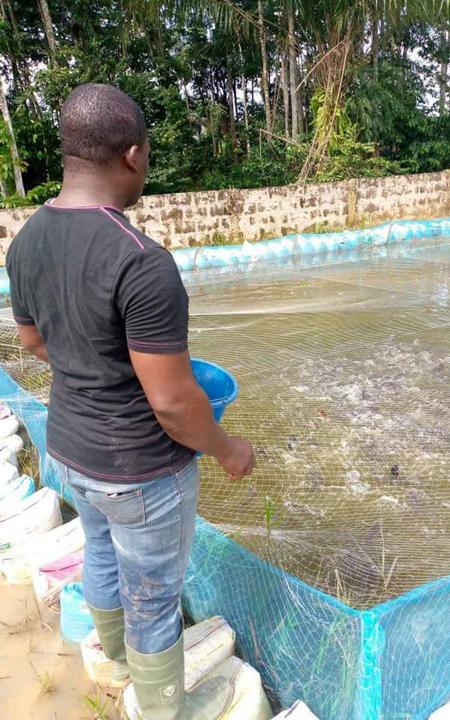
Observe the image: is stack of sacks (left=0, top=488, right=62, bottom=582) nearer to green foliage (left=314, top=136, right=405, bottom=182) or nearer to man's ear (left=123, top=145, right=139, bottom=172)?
man's ear (left=123, top=145, right=139, bottom=172)

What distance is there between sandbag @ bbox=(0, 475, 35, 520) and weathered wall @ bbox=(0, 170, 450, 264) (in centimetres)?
531

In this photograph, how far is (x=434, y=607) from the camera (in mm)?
1092

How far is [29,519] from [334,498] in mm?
1150

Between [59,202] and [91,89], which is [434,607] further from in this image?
[91,89]

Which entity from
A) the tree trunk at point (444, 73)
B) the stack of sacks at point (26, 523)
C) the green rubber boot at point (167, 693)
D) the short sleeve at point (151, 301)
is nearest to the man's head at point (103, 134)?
the short sleeve at point (151, 301)

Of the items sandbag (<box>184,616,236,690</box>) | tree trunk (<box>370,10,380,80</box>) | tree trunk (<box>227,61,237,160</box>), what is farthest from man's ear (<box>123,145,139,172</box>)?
tree trunk (<box>227,61,237,160</box>)

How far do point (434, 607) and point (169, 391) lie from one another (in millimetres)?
740

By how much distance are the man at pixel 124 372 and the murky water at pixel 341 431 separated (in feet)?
1.98

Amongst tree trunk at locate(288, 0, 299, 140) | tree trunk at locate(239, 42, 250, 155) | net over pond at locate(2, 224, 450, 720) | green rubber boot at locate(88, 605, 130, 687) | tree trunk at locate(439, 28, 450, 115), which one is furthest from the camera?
tree trunk at locate(439, 28, 450, 115)

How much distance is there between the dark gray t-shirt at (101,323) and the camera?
77 centimetres

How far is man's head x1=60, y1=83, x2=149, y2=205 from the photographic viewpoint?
32.4 inches

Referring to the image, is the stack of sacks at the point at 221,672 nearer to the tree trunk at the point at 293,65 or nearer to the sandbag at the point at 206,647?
the sandbag at the point at 206,647

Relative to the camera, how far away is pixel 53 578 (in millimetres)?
1541

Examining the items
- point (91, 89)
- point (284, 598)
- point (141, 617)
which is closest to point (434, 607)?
point (284, 598)
